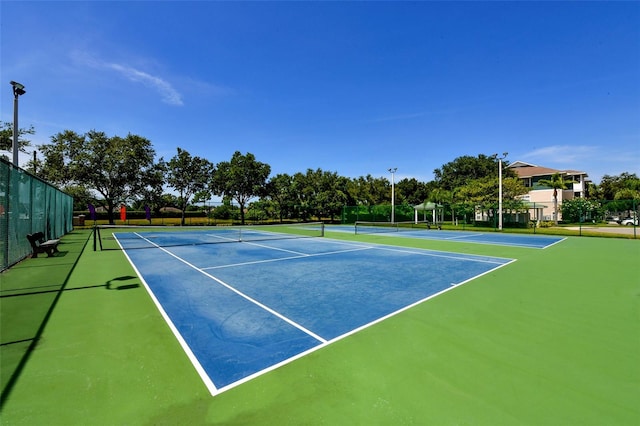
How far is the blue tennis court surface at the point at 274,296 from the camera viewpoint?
371cm

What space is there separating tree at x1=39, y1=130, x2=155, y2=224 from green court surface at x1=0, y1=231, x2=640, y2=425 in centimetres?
3177

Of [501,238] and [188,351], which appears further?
[501,238]

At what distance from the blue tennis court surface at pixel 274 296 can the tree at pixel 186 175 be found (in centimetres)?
2796

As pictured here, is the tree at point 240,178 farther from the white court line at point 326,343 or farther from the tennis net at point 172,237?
the white court line at point 326,343

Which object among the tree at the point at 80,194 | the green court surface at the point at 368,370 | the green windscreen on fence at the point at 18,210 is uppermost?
the tree at the point at 80,194

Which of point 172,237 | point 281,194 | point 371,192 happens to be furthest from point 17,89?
point 371,192

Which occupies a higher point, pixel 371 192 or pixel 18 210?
pixel 371 192

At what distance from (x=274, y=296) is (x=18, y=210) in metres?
9.04

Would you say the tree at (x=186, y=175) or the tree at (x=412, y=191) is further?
the tree at (x=412, y=191)

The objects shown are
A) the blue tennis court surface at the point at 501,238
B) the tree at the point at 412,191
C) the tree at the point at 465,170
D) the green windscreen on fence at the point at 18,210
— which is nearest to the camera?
the green windscreen on fence at the point at 18,210

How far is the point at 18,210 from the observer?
8.82 meters

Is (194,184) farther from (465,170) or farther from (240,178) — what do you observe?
(465,170)

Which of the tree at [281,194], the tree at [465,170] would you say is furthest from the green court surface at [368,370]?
the tree at [465,170]

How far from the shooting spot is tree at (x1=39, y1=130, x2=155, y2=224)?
98.9 feet
